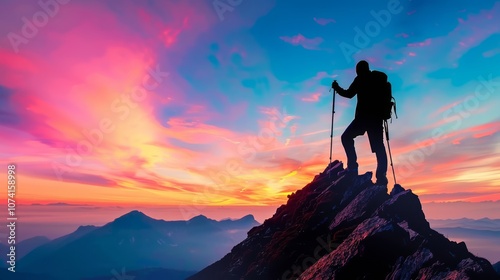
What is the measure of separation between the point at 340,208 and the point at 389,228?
267 inches

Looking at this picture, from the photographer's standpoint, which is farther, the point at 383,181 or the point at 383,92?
the point at 383,181

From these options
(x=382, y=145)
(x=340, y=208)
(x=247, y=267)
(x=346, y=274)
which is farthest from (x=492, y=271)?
(x=247, y=267)

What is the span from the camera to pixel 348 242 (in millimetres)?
14070

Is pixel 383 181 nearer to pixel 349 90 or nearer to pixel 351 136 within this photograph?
pixel 351 136

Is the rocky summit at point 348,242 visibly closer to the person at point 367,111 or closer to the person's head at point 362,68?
the person at point 367,111

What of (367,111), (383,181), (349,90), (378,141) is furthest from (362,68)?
(383,181)

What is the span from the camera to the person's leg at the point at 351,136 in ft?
55.8

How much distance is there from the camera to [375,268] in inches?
489

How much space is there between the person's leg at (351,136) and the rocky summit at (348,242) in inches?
91.6

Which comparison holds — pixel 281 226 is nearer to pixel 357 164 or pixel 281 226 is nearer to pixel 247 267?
pixel 247 267

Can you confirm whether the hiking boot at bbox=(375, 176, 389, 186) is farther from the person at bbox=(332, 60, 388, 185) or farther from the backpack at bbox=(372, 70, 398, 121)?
the backpack at bbox=(372, 70, 398, 121)

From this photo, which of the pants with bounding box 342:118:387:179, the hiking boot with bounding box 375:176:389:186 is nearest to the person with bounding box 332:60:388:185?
the pants with bounding box 342:118:387:179

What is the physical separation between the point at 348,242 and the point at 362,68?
9.45 meters

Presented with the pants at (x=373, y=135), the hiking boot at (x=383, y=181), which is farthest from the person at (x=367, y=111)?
the hiking boot at (x=383, y=181)
